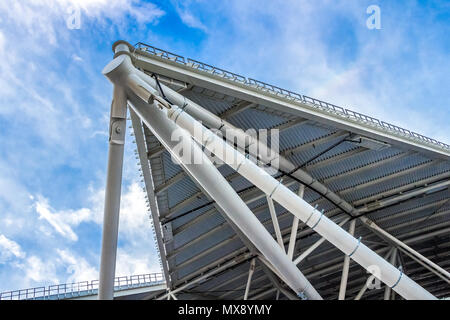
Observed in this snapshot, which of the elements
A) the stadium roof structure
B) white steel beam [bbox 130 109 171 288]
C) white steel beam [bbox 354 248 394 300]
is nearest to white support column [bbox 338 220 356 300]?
the stadium roof structure

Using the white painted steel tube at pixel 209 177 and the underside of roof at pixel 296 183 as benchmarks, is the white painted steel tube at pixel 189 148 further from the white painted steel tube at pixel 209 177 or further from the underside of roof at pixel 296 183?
Result: the underside of roof at pixel 296 183

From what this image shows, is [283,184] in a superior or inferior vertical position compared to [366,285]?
superior

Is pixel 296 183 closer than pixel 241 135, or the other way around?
pixel 241 135

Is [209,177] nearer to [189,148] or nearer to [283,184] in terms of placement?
[189,148]

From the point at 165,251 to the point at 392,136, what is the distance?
55.6ft

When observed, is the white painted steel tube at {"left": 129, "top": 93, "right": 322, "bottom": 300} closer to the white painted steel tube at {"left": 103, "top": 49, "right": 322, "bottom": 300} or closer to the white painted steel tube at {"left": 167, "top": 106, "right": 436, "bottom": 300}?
the white painted steel tube at {"left": 103, "top": 49, "right": 322, "bottom": 300}

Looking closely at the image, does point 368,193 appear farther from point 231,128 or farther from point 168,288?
point 168,288

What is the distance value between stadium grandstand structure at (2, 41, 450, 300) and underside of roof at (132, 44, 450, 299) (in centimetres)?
8

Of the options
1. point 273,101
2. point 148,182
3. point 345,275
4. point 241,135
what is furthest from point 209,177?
point 345,275

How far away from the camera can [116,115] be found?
1622cm

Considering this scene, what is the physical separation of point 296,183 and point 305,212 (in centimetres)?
1079

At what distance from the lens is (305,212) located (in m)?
15.3
